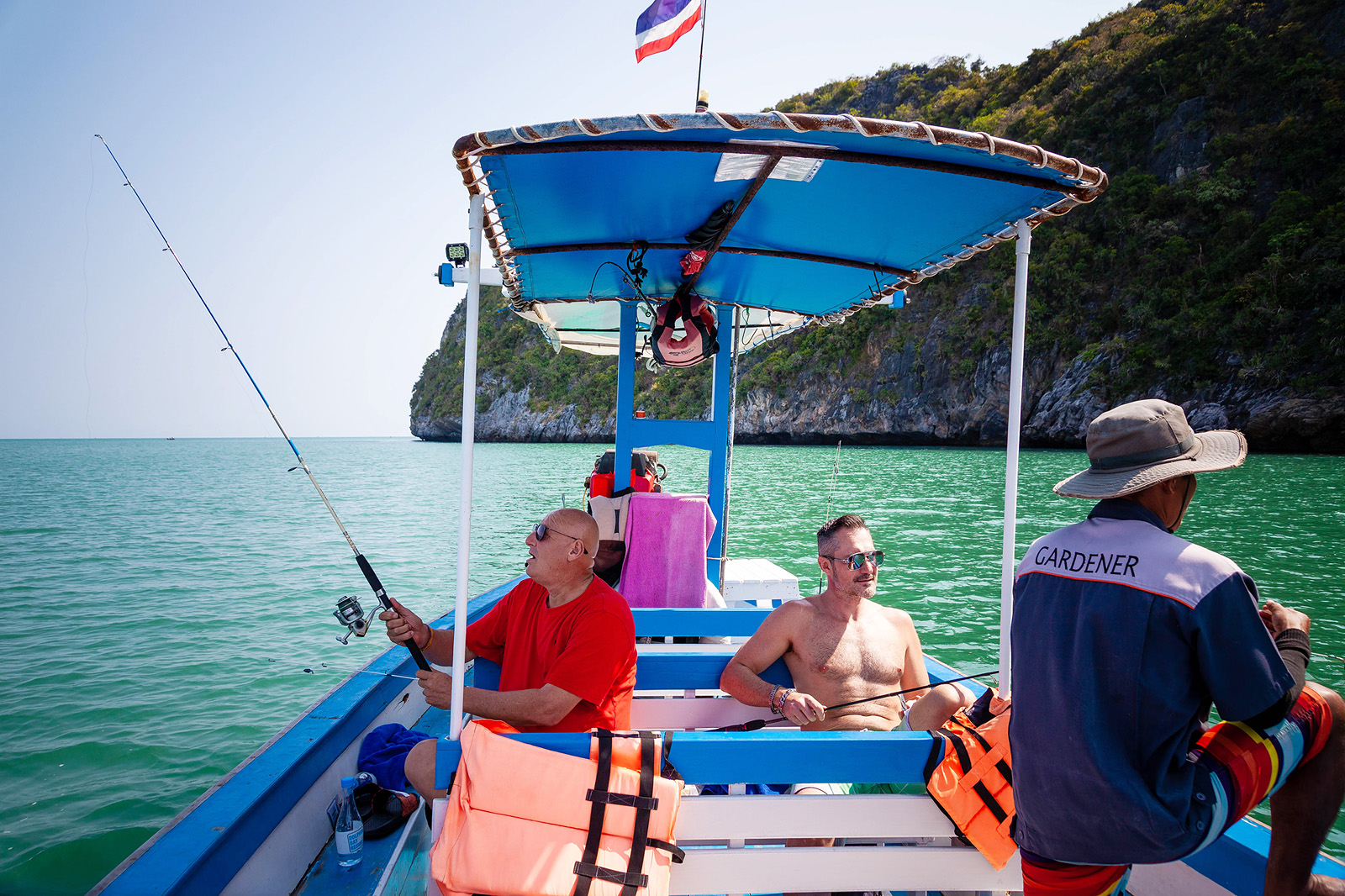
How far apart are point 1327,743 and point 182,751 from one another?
6.89m

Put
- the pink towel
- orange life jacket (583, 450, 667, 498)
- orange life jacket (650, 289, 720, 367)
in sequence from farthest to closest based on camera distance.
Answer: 1. orange life jacket (583, 450, 667, 498)
2. orange life jacket (650, 289, 720, 367)
3. the pink towel

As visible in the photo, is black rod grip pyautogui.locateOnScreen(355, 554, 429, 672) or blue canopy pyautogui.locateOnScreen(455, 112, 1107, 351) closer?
blue canopy pyautogui.locateOnScreen(455, 112, 1107, 351)

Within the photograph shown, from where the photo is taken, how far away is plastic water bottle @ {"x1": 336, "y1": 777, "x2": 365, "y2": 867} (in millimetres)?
2773

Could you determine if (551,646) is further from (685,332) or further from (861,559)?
(685,332)

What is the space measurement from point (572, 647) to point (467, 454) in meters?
0.69

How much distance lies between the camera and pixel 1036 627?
4.88 ft

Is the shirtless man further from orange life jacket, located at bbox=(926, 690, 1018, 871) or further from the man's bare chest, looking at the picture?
orange life jacket, located at bbox=(926, 690, 1018, 871)

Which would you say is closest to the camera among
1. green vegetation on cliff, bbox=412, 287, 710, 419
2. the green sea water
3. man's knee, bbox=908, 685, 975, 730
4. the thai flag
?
man's knee, bbox=908, 685, 975, 730

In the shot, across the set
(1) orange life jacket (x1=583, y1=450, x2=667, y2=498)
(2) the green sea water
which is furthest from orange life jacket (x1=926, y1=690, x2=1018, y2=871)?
→ (1) orange life jacket (x1=583, y1=450, x2=667, y2=498)

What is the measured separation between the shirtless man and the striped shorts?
117 cm

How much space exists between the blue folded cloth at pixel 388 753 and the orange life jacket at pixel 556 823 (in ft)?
5.02

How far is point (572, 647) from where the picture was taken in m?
2.18

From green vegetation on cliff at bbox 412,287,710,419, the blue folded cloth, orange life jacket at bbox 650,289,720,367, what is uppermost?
green vegetation on cliff at bbox 412,287,710,419

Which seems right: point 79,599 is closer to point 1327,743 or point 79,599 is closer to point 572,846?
point 572,846
